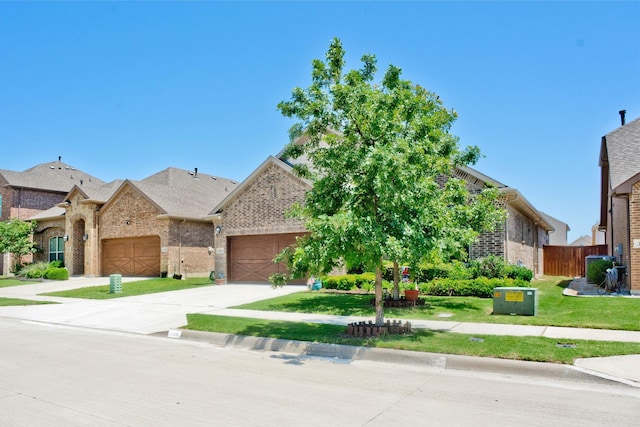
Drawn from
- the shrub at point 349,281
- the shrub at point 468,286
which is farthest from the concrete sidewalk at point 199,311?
the shrub at point 468,286

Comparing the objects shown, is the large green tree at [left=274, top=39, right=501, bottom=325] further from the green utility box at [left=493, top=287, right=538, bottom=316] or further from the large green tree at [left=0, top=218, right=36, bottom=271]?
the large green tree at [left=0, top=218, right=36, bottom=271]

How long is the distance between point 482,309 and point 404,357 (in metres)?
5.88

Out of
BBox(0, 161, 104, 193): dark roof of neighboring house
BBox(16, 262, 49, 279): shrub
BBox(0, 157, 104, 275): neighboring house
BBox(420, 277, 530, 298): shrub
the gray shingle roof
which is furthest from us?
BBox(0, 161, 104, 193): dark roof of neighboring house

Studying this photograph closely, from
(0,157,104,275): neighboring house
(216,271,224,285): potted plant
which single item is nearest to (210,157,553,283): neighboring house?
(216,271,224,285): potted plant

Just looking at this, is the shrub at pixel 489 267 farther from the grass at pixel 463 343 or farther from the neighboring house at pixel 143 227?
the neighboring house at pixel 143 227

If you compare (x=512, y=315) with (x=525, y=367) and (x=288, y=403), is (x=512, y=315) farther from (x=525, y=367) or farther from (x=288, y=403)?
(x=288, y=403)

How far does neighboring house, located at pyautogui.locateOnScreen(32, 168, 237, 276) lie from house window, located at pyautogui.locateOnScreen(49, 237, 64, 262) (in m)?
1.10

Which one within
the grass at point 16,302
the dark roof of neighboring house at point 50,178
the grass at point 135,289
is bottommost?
the grass at point 16,302

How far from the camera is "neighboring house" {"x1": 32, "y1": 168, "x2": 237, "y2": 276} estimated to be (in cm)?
2841

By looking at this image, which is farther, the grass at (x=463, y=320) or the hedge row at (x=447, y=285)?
the hedge row at (x=447, y=285)

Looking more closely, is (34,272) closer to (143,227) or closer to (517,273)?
(143,227)

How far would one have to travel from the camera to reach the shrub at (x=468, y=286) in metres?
15.8

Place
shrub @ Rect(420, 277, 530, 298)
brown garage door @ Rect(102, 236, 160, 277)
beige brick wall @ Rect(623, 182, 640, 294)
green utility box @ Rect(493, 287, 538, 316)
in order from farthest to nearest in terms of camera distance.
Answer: brown garage door @ Rect(102, 236, 160, 277) → shrub @ Rect(420, 277, 530, 298) → beige brick wall @ Rect(623, 182, 640, 294) → green utility box @ Rect(493, 287, 538, 316)

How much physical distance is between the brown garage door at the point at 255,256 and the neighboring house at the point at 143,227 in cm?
422
